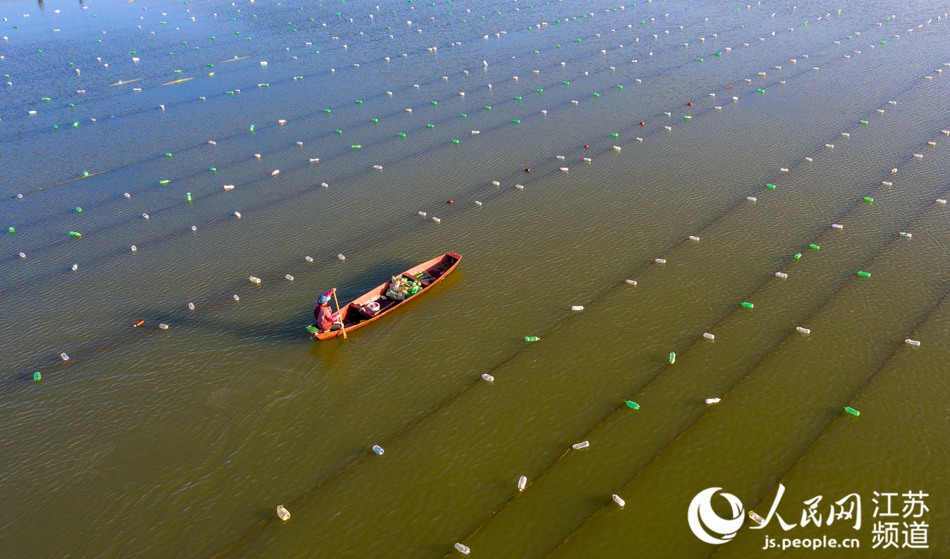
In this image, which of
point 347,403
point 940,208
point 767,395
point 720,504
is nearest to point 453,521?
point 347,403

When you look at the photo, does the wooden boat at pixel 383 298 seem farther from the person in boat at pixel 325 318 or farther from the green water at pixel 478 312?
the green water at pixel 478 312

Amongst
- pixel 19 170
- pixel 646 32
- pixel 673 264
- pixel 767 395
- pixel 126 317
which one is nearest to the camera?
pixel 767 395

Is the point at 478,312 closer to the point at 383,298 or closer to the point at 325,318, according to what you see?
the point at 383,298

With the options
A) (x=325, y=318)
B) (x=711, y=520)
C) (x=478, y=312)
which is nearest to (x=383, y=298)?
(x=325, y=318)

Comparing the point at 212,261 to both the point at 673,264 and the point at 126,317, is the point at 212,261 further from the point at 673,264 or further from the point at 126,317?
the point at 673,264

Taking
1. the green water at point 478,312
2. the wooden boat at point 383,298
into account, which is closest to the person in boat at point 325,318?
the wooden boat at point 383,298

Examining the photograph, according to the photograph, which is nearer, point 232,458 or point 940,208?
point 232,458
